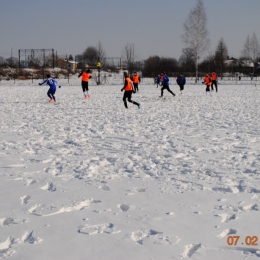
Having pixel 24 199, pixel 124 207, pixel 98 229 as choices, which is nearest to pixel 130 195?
pixel 124 207

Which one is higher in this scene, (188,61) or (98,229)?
(188,61)

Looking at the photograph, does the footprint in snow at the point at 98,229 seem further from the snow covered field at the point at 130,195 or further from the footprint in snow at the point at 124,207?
the footprint in snow at the point at 124,207

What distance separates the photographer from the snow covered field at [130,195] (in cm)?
318

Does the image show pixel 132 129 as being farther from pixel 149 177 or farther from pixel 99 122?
pixel 149 177

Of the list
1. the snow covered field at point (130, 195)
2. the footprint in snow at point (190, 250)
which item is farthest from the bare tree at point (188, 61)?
the footprint in snow at point (190, 250)

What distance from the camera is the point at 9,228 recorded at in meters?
3.55

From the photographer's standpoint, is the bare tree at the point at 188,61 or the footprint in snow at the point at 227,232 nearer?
the footprint in snow at the point at 227,232

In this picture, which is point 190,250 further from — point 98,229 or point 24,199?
point 24,199

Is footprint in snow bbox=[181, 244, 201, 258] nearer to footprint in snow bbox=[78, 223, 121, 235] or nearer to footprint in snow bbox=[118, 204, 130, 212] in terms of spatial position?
footprint in snow bbox=[78, 223, 121, 235]

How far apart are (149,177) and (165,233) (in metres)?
1.88

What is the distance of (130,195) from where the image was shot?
4520 mm

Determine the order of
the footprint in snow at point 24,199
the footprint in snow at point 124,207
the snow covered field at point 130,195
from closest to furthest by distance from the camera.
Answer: the snow covered field at point 130,195 < the footprint in snow at point 124,207 < the footprint in snow at point 24,199
